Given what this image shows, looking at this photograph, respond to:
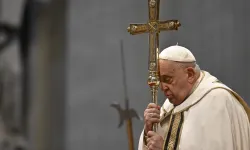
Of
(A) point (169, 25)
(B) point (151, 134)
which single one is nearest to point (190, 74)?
(A) point (169, 25)

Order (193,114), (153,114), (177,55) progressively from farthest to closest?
(177,55) → (193,114) → (153,114)

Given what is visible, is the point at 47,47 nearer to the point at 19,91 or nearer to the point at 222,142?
the point at 19,91

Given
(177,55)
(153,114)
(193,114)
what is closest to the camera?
(153,114)

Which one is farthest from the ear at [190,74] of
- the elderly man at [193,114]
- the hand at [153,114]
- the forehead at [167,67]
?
the hand at [153,114]

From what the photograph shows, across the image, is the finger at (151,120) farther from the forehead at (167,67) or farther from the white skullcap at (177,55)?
the white skullcap at (177,55)

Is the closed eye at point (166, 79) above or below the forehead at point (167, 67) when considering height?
below

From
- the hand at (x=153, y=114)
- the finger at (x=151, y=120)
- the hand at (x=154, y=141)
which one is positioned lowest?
the hand at (x=154, y=141)

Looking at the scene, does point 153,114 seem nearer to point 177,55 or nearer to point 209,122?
point 209,122

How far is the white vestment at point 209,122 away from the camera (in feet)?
12.1

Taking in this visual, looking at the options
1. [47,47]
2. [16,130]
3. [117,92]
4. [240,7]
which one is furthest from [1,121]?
[240,7]

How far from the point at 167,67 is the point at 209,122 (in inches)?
18.1

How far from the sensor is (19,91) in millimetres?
5445

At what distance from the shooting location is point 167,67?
153 inches

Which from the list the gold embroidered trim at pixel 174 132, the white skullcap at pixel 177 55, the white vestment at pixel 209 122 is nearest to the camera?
the white vestment at pixel 209 122
